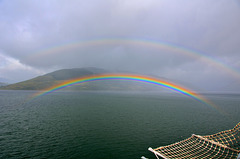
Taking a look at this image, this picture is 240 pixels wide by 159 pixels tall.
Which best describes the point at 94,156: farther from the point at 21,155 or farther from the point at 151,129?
the point at 151,129

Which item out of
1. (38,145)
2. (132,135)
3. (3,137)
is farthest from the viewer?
(132,135)

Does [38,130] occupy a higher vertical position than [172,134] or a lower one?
higher

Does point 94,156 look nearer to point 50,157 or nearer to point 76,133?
point 50,157

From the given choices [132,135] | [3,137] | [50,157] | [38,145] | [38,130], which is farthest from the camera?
[38,130]

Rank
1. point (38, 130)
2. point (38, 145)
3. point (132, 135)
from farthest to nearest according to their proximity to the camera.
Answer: point (38, 130) < point (132, 135) < point (38, 145)

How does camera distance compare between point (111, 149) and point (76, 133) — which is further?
point (76, 133)

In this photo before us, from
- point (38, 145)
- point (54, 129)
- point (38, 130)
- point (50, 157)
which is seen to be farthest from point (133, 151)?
point (38, 130)

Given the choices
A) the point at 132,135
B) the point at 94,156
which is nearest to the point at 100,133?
the point at 132,135

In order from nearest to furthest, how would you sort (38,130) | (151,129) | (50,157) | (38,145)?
1. (50,157)
2. (38,145)
3. (38,130)
4. (151,129)

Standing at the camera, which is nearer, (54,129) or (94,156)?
(94,156)
